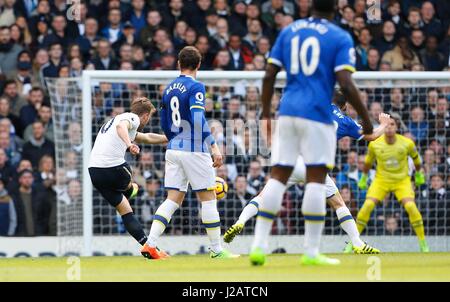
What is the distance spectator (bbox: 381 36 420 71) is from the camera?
19.6 m

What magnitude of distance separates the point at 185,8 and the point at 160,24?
1.90 ft

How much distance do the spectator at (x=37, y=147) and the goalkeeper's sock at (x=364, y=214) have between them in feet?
16.0

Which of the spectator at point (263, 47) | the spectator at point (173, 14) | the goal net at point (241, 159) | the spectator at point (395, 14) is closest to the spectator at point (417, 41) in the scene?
the spectator at point (395, 14)

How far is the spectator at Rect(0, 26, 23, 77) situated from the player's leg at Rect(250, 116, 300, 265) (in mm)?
10127

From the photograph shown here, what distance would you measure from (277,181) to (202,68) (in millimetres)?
9877

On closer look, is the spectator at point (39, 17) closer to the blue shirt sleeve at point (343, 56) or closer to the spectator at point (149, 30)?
the spectator at point (149, 30)

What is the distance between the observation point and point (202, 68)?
751 inches

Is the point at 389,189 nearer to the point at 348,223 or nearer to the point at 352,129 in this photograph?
the point at 348,223

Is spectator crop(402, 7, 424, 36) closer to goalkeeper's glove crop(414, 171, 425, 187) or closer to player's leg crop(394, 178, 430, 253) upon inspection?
player's leg crop(394, 178, 430, 253)

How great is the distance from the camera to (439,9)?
20938 millimetres

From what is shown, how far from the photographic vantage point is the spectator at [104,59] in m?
18.7
